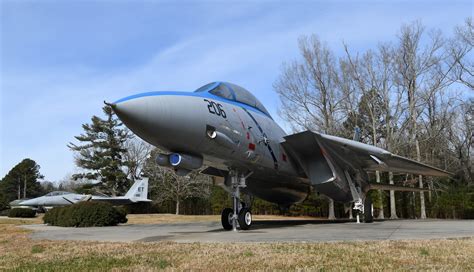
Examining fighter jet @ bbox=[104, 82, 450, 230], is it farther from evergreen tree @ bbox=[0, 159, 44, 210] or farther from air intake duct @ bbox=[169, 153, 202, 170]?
evergreen tree @ bbox=[0, 159, 44, 210]

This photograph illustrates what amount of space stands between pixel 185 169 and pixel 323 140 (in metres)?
5.14

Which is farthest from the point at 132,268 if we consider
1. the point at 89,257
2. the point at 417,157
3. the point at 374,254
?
the point at 417,157

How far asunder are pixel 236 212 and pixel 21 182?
69178 millimetres

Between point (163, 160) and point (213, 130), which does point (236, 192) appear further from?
point (163, 160)

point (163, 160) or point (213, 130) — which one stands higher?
point (213, 130)

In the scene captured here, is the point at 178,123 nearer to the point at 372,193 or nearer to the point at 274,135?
the point at 274,135

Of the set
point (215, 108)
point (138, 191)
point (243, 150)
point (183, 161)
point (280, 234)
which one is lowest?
point (280, 234)

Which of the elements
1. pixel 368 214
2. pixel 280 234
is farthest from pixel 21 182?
pixel 280 234

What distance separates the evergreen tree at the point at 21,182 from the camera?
2655 inches

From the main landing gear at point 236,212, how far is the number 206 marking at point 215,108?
215cm

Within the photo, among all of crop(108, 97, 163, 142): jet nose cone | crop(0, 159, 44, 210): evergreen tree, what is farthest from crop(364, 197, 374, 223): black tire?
crop(0, 159, 44, 210): evergreen tree

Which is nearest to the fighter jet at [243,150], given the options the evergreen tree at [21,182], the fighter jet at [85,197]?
the fighter jet at [85,197]

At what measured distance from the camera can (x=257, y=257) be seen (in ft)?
16.9

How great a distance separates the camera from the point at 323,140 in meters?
12.7
